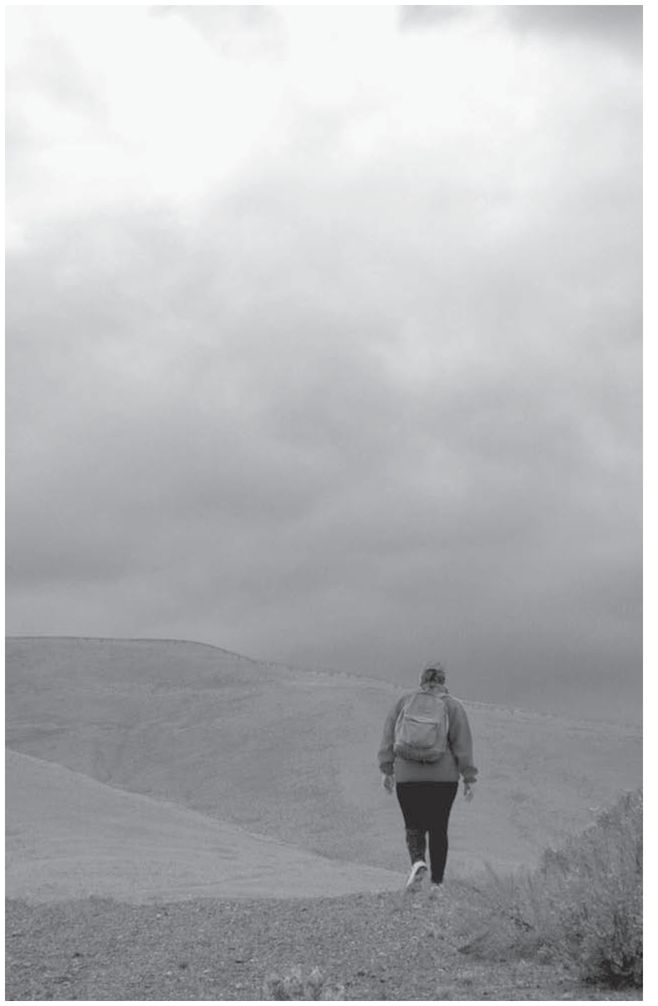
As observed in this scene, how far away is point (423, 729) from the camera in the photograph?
9.59m

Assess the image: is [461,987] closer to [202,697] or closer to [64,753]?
[64,753]

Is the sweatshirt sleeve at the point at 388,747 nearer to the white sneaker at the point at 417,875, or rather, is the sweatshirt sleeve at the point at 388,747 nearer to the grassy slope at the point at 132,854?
the white sneaker at the point at 417,875

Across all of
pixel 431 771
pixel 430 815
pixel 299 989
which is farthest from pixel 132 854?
pixel 299 989

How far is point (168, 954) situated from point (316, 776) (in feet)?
54.7

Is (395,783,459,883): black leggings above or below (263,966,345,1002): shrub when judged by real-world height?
above

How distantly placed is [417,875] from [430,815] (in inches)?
17.8

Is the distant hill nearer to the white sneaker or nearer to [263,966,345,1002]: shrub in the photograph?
the white sneaker

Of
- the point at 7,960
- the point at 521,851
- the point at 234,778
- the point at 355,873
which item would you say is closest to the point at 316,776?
the point at 234,778

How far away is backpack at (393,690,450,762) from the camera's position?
377 inches

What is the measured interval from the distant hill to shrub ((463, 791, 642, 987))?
268 inches

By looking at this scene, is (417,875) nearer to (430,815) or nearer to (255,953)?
(430,815)

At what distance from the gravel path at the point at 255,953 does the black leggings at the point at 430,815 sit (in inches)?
27.4

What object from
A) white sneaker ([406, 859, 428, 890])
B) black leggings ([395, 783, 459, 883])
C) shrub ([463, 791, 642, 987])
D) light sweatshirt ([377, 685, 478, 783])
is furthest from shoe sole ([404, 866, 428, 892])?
shrub ([463, 791, 642, 987])

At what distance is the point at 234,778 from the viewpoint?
81.4 ft
